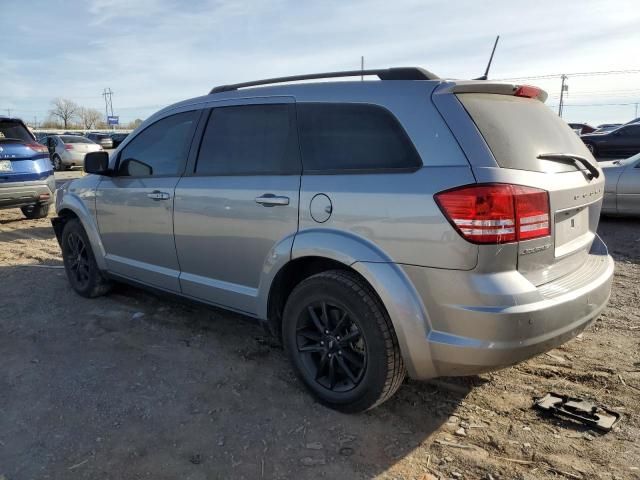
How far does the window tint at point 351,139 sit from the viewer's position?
8.90 feet

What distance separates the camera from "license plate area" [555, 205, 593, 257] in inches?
105

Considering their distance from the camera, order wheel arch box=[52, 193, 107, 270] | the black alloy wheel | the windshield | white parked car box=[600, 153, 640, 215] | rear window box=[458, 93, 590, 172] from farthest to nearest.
Answer: the windshield < white parked car box=[600, 153, 640, 215] < wheel arch box=[52, 193, 107, 270] < the black alloy wheel < rear window box=[458, 93, 590, 172]

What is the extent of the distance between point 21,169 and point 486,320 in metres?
8.28

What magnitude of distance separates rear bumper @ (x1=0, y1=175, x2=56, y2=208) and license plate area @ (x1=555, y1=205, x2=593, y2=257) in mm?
8216

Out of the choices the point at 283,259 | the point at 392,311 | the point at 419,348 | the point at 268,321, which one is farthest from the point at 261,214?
the point at 419,348

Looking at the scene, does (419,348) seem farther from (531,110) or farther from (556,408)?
(531,110)

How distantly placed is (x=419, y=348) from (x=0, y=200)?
786 cm

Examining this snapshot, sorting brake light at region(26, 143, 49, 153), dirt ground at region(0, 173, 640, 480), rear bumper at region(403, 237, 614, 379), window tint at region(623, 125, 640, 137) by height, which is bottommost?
dirt ground at region(0, 173, 640, 480)

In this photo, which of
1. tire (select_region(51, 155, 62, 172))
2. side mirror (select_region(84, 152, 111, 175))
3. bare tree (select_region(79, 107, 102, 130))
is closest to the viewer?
side mirror (select_region(84, 152, 111, 175))

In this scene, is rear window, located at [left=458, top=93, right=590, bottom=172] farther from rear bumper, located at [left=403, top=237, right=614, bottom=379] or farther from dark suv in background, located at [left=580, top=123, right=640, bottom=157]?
dark suv in background, located at [left=580, top=123, right=640, bottom=157]

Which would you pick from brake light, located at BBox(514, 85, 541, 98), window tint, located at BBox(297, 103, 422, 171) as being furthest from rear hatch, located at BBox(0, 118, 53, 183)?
brake light, located at BBox(514, 85, 541, 98)

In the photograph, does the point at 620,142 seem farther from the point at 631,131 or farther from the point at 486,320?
the point at 486,320

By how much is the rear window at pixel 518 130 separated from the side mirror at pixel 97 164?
10.6ft

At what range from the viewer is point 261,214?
322cm
